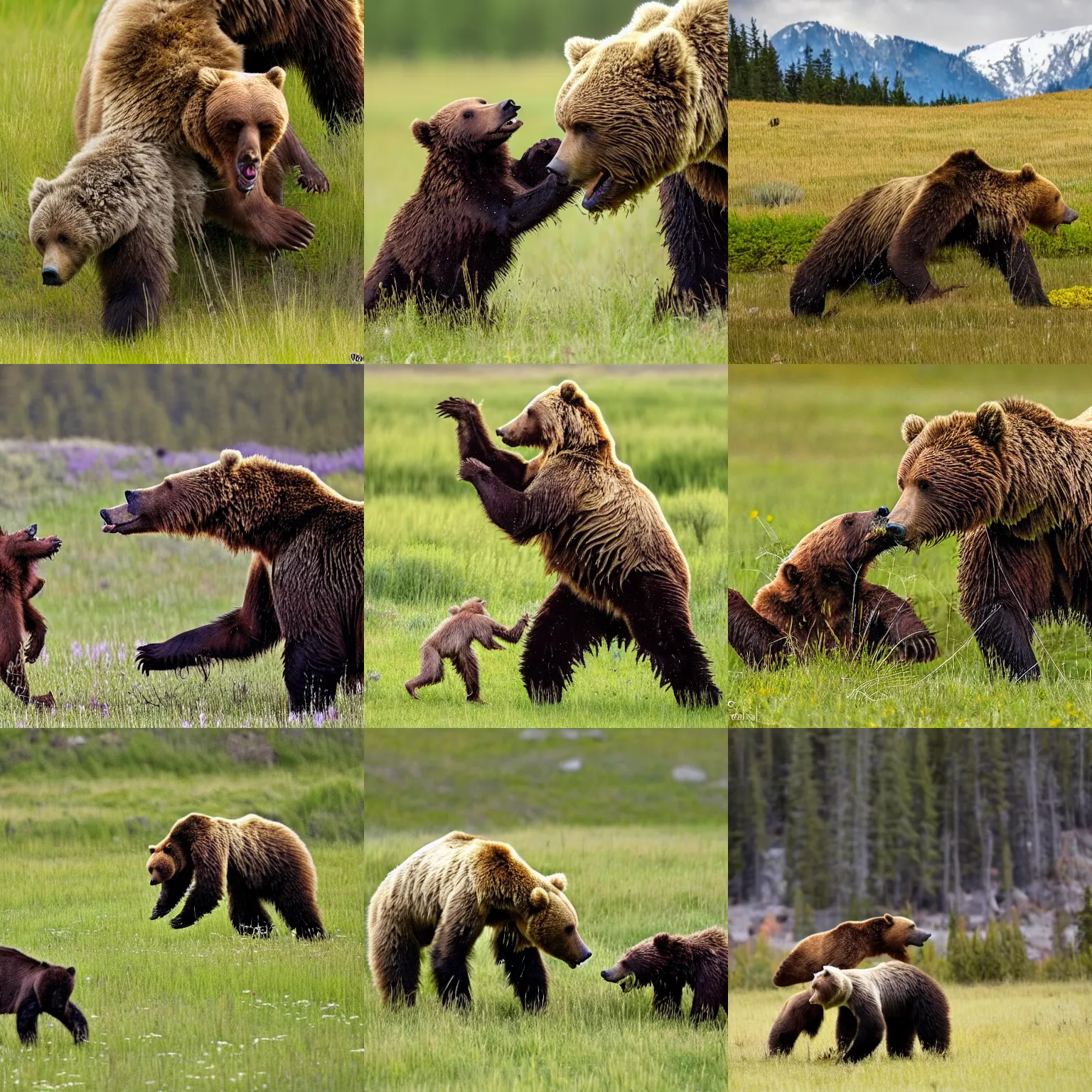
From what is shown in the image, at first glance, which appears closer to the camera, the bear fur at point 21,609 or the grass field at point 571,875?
the grass field at point 571,875

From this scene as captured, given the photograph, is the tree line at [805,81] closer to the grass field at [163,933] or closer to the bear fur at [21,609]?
the grass field at [163,933]

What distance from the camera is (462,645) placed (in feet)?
23.8

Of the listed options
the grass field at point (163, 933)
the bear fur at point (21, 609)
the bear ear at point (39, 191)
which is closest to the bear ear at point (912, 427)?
the grass field at point (163, 933)

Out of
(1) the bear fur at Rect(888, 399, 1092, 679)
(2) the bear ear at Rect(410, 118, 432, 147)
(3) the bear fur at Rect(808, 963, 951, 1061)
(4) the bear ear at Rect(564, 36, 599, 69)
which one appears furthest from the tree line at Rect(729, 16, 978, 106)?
(3) the bear fur at Rect(808, 963, 951, 1061)

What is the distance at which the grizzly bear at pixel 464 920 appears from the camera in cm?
698

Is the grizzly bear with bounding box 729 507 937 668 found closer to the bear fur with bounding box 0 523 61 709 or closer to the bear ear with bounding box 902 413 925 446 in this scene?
the bear ear with bounding box 902 413 925 446

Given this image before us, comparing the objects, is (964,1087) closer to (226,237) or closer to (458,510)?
(458,510)

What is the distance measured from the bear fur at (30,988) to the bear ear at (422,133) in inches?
193

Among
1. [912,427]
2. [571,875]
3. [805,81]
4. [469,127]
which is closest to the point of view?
[912,427]

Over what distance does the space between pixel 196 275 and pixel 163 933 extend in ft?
12.3

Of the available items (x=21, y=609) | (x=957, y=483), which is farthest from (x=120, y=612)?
(x=957, y=483)

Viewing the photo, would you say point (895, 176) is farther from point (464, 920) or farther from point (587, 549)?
point (464, 920)

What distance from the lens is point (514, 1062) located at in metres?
6.89

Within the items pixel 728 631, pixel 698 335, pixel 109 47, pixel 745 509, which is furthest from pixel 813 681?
pixel 109 47
